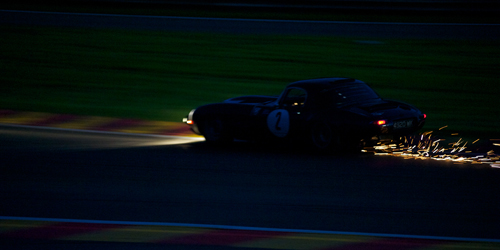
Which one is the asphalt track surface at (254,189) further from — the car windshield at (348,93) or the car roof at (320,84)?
the car roof at (320,84)

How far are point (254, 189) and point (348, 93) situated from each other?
2.56 meters

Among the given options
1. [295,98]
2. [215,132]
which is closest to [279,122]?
[295,98]

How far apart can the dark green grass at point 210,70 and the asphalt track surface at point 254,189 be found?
385cm

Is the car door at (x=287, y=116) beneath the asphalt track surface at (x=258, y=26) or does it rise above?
beneath

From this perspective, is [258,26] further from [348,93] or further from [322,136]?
[322,136]

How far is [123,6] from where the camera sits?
2745 centimetres

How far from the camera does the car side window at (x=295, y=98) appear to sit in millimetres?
8780

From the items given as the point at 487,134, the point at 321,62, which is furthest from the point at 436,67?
the point at 487,134

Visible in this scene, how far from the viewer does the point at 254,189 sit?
6.88 meters

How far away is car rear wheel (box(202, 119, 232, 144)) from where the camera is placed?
952 centimetres

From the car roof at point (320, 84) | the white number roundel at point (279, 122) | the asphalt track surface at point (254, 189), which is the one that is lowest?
the asphalt track surface at point (254, 189)

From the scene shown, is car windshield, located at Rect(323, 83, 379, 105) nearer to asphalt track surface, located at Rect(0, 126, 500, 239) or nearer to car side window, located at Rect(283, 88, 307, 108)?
car side window, located at Rect(283, 88, 307, 108)

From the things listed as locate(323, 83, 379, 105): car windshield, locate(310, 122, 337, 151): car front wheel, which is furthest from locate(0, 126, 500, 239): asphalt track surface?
locate(323, 83, 379, 105): car windshield

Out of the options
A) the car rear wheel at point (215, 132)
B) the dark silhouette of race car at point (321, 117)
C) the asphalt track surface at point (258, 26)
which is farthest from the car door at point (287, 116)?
the asphalt track surface at point (258, 26)
